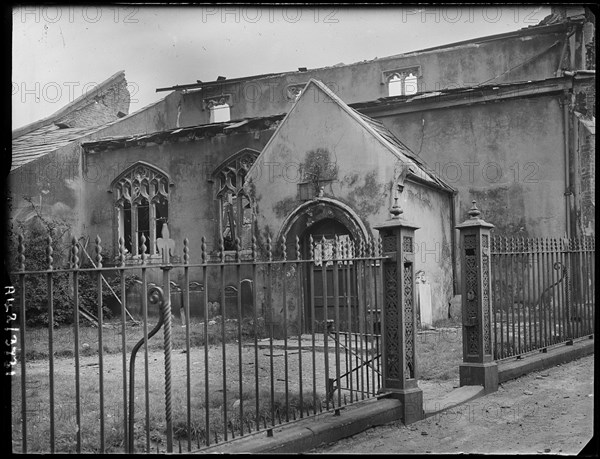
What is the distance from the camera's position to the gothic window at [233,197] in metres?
16.6

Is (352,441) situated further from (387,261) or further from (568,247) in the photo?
(568,247)

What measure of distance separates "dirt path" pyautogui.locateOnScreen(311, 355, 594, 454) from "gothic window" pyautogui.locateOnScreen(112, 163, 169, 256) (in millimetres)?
12299

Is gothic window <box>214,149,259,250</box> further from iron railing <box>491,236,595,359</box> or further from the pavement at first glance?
the pavement

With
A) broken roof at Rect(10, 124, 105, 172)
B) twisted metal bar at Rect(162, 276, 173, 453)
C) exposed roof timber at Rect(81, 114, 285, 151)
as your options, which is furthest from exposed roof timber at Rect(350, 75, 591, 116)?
twisted metal bar at Rect(162, 276, 173, 453)

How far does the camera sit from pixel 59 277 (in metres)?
Result: 15.1

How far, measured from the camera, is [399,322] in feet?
19.6

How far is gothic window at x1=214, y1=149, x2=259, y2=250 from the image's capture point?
54.3ft

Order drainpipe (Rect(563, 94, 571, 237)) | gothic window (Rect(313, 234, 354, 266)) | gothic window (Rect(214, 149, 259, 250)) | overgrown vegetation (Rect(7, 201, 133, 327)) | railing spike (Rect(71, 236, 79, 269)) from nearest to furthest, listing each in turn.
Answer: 1. railing spike (Rect(71, 236, 79, 269))
2. gothic window (Rect(313, 234, 354, 266))
3. drainpipe (Rect(563, 94, 571, 237))
4. overgrown vegetation (Rect(7, 201, 133, 327))
5. gothic window (Rect(214, 149, 259, 250))

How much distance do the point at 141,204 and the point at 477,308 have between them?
501 inches

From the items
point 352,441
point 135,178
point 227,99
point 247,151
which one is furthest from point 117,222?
point 352,441

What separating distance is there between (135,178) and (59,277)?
4058mm

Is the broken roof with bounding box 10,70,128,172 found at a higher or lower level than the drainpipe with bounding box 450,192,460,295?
higher

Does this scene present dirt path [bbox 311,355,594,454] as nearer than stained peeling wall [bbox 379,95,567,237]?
Yes

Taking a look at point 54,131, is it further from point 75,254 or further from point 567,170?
point 75,254
